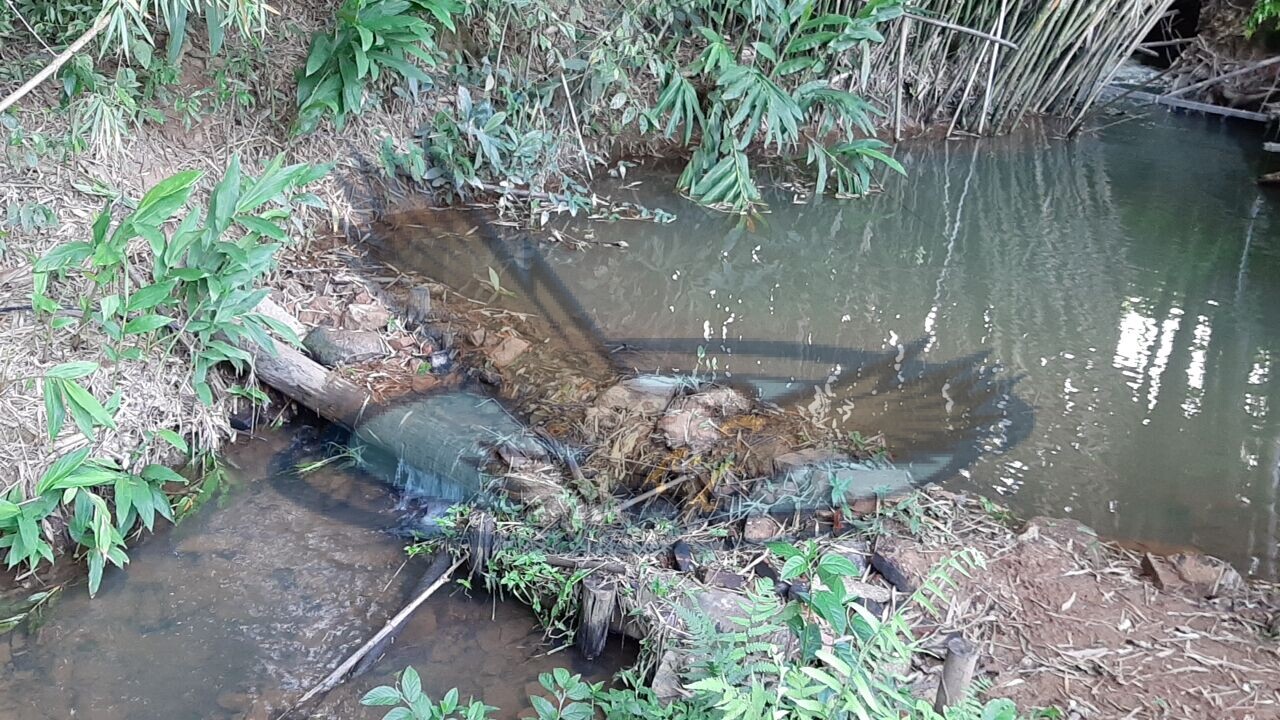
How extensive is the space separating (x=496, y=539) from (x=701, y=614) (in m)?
0.68

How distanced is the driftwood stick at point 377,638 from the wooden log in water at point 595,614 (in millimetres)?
397

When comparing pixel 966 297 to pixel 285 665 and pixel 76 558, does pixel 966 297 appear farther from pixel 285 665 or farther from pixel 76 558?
pixel 76 558

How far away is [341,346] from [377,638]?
1227 mm

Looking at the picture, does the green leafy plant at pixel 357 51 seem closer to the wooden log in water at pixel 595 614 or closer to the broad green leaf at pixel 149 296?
the broad green leaf at pixel 149 296

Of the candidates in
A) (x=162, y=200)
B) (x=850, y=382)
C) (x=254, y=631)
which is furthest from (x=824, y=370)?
(x=162, y=200)

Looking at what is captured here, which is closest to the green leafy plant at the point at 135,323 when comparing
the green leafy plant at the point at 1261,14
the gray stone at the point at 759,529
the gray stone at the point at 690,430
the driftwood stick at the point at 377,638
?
the driftwood stick at the point at 377,638

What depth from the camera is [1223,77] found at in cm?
650

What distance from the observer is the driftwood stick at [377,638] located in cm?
201

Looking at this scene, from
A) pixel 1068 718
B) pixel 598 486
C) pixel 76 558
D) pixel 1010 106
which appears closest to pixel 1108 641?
pixel 1068 718

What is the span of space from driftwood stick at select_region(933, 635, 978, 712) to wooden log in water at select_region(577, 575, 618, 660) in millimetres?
866

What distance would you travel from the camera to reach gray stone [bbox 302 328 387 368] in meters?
3.00

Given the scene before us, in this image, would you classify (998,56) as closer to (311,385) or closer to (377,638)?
(311,385)

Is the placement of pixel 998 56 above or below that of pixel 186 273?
above

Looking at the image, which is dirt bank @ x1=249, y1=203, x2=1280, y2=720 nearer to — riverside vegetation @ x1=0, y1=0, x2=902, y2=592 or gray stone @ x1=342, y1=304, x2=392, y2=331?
gray stone @ x1=342, y1=304, x2=392, y2=331
